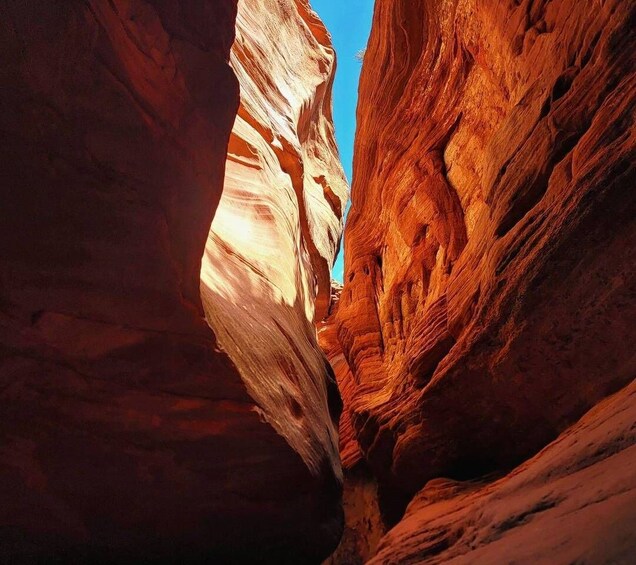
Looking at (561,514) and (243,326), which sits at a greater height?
(243,326)

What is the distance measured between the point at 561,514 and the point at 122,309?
3409 millimetres

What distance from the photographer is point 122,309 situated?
4023 millimetres

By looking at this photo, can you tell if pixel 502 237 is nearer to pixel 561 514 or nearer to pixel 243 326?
pixel 243 326

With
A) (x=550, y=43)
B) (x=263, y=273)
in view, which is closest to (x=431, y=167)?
(x=550, y=43)

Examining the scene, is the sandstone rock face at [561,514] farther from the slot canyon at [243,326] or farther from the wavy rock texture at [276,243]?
the wavy rock texture at [276,243]

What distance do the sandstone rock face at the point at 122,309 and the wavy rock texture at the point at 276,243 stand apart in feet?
1.09

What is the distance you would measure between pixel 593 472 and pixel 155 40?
168 inches

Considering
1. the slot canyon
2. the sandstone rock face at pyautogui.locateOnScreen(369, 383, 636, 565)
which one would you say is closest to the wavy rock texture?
the slot canyon

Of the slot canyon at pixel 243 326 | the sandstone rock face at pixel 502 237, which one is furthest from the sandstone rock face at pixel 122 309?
the sandstone rock face at pixel 502 237

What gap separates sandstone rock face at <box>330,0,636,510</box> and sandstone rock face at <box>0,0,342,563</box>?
2.60 meters

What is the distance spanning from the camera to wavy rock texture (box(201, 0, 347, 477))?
538 centimetres

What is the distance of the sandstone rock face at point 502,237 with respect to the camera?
4.75m

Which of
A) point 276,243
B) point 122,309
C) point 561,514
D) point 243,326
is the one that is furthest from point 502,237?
point 122,309

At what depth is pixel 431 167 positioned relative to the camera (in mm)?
11516
